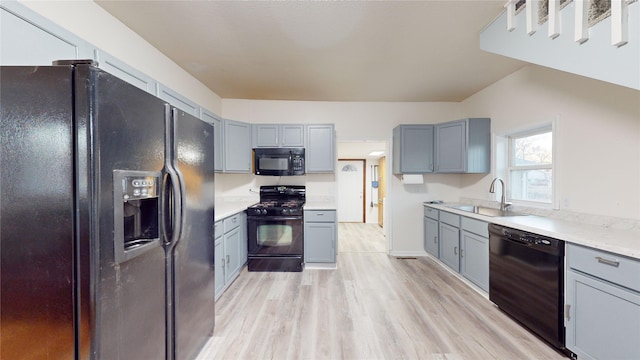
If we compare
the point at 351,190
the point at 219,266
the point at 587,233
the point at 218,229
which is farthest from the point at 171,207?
the point at 351,190

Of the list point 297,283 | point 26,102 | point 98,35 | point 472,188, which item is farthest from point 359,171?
point 26,102

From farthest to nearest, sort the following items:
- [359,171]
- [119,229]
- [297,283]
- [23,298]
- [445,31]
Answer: [359,171] → [297,283] → [445,31] → [119,229] → [23,298]

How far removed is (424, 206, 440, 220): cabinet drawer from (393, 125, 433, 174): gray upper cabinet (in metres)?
0.61

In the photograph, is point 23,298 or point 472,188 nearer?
point 23,298

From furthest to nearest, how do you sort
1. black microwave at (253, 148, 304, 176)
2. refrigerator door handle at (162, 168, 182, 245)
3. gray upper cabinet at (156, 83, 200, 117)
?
black microwave at (253, 148, 304, 176), gray upper cabinet at (156, 83, 200, 117), refrigerator door handle at (162, 168, 182, 245)

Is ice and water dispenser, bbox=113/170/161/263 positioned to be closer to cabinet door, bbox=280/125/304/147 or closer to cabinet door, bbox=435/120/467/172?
cabinet door, bbox=280/125/304/147

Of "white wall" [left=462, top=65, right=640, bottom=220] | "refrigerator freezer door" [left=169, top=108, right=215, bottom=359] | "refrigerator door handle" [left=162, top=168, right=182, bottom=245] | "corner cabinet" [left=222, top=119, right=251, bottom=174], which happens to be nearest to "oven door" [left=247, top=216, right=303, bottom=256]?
"corner cabinet" [left=222, top=119, right=251, bottom=174]

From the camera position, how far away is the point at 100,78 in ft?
2.98

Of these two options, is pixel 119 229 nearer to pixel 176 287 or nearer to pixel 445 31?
pixel 176 287

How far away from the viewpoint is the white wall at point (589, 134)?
181 centimetres

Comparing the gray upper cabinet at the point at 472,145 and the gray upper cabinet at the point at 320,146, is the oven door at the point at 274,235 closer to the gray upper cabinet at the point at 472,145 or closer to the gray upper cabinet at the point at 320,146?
the gray upper cabinet at the point at 320,146

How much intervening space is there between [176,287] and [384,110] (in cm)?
377

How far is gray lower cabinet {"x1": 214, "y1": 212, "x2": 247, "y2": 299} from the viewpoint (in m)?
2.46

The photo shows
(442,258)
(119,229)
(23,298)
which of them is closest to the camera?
(23,298)
